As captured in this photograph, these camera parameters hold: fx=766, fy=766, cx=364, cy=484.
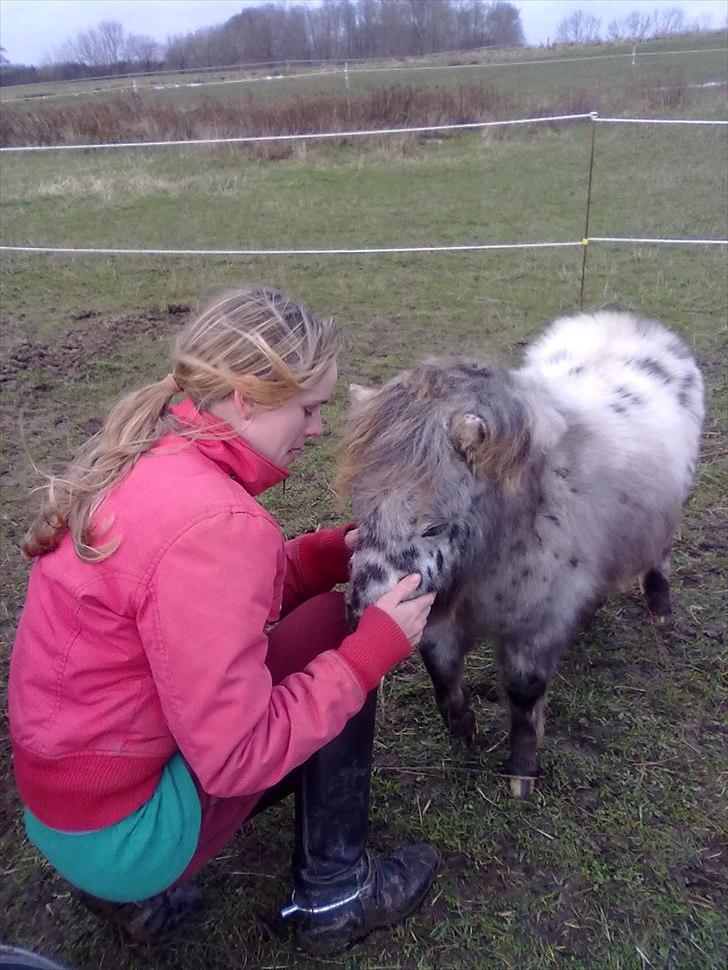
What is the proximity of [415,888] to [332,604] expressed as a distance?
A: 2.89ft

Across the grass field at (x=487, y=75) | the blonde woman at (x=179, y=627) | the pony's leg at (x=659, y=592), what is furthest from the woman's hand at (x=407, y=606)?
the grass field at (x=487, y=75)

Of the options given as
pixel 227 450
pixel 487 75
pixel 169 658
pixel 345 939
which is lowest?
pixel 345 939

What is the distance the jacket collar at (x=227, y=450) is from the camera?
165 centimetres

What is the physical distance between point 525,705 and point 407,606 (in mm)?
1032

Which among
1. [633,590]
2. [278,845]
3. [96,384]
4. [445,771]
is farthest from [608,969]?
[96,384]

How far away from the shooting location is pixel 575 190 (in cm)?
1119

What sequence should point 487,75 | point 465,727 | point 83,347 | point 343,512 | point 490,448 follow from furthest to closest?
point 487,75 < point 83,347 < point 343,512 < point 465,727 < point 490,448

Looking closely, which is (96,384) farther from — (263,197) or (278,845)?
(263,197)

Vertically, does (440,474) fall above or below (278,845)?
above

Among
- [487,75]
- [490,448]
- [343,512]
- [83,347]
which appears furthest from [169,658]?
[487,75]

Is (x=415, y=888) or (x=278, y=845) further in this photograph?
(x=278, y=845)

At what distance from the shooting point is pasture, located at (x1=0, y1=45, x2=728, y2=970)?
2201 mm

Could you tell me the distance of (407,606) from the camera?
1751mm

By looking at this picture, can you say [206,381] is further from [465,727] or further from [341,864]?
[465,727]
